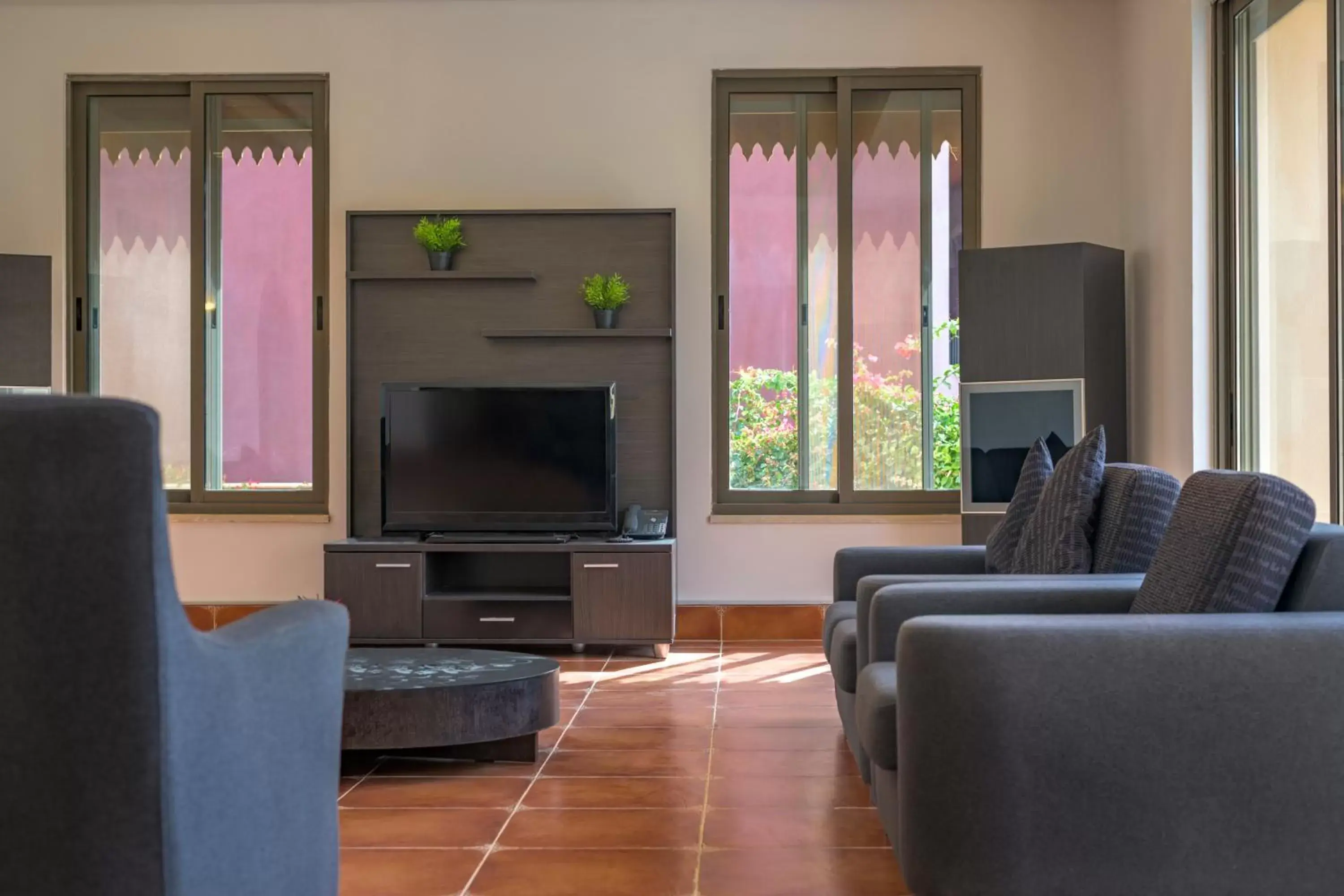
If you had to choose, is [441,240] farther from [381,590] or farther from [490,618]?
[490,618]

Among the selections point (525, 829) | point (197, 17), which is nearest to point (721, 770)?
point (525, 829)

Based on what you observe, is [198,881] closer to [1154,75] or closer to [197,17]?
[1154,75]

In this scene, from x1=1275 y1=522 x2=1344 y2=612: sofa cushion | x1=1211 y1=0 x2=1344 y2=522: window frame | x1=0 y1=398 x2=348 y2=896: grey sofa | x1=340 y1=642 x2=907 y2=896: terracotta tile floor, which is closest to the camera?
x1=0 y1=398 x2=348 y2=896: grey sofa

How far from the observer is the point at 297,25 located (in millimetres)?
6223

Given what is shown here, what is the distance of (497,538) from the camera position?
19.0ft

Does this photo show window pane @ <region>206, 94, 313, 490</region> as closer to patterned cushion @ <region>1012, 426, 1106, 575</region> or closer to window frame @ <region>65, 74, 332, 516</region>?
window frame @ <region>65, 74, 332, 516</region>

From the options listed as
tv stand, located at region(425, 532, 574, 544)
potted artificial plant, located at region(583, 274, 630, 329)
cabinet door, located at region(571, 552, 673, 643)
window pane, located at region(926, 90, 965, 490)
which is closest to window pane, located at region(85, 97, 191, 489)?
tv stand, located at region(425, 532, 574, 544)

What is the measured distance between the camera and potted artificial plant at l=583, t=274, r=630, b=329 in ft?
19.4

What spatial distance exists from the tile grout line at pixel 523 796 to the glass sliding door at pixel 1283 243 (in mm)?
2520

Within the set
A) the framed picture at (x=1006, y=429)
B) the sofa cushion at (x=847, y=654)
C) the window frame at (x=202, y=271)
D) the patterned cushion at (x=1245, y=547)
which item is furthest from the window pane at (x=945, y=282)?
the patterned cushion at (x=1245, y=547)

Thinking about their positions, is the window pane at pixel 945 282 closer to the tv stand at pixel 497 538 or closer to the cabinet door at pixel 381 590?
the tv stand at pixel 497 538

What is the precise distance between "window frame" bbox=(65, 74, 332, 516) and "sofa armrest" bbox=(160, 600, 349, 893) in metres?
4.47

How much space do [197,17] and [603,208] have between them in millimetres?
2223

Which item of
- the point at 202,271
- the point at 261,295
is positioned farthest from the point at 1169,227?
the point at 202,271
